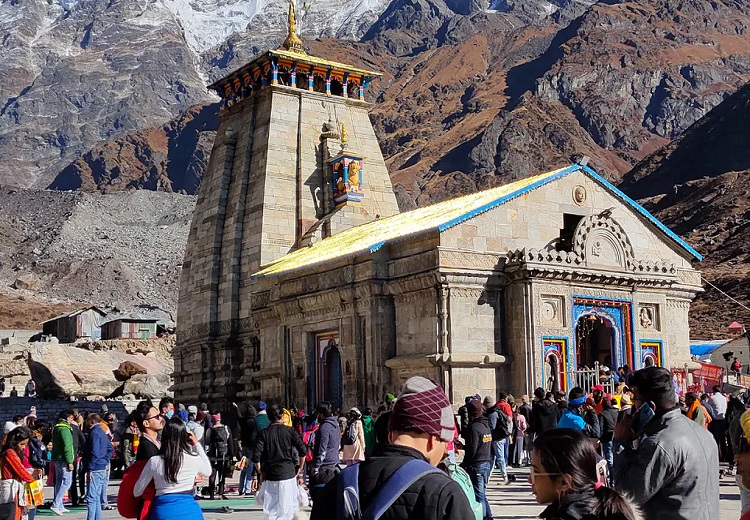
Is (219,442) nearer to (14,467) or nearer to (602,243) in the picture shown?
(14,467)

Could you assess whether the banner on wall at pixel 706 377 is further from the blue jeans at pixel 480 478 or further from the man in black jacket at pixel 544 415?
the blue jeans at pixel 480 478

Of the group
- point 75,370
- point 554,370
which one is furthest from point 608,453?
point 75,370

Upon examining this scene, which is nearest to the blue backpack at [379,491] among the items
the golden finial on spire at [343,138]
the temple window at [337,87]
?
the golden finial on spire at [343,138]

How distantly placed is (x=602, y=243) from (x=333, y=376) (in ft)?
27.3

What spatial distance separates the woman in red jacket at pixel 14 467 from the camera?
34.8 ft

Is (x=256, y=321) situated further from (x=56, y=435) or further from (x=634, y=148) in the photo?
(x=634, y=148)

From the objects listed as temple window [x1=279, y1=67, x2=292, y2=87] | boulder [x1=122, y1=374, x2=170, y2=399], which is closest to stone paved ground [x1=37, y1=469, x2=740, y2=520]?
temple window [x1=279, y1=67, x2=292, y2=87]

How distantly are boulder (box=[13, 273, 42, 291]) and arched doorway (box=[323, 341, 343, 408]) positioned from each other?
81299mm

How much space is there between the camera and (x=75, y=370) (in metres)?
52.1

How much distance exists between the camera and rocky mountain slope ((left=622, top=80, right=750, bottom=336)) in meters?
71.7

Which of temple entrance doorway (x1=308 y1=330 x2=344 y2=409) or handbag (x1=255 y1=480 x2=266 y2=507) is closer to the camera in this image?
handbag (x1=255 y1=480 x2=266 y2=507)

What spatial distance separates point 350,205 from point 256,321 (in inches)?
226

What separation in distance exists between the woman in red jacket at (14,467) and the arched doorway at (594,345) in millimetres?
19451

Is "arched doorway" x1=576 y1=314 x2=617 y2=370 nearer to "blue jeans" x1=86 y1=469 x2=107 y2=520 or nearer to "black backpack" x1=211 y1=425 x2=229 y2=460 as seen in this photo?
"black backpack" x1=211 y1=425 x2=229 y2=460
